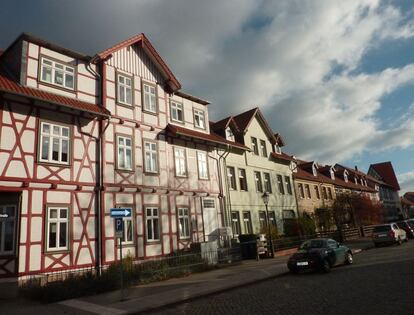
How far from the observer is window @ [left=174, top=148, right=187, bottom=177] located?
21.6m

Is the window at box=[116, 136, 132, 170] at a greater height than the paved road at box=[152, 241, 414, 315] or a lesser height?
greater

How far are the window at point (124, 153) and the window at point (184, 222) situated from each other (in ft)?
14.8

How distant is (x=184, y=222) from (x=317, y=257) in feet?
29.3

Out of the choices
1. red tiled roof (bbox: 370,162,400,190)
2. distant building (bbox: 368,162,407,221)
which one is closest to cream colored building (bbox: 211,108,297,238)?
distant building (bbox: 368,162,407,221)

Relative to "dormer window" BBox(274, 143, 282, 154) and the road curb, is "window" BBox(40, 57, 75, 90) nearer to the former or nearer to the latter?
the road curb

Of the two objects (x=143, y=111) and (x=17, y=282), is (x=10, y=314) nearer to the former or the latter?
(x=17, y=282)

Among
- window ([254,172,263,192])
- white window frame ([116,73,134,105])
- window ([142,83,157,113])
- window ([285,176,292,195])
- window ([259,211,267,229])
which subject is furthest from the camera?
window ([285,176,292,195])

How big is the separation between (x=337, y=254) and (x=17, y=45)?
717 inches

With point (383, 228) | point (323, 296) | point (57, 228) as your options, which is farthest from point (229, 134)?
point (323, 296)

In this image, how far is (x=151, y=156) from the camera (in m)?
20.2

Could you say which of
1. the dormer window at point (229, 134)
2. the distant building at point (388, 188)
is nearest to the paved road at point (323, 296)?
the dormer window at point (229, 134)

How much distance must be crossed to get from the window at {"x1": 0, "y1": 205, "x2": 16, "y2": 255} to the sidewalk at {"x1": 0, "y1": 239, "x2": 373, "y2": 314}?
3866 millimetres

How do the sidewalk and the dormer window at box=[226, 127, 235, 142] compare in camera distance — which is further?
the dormer window at box=[226, 127, 235, 142]

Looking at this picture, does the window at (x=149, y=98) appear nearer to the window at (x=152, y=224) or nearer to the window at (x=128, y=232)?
the window at (x=152, y=224)
